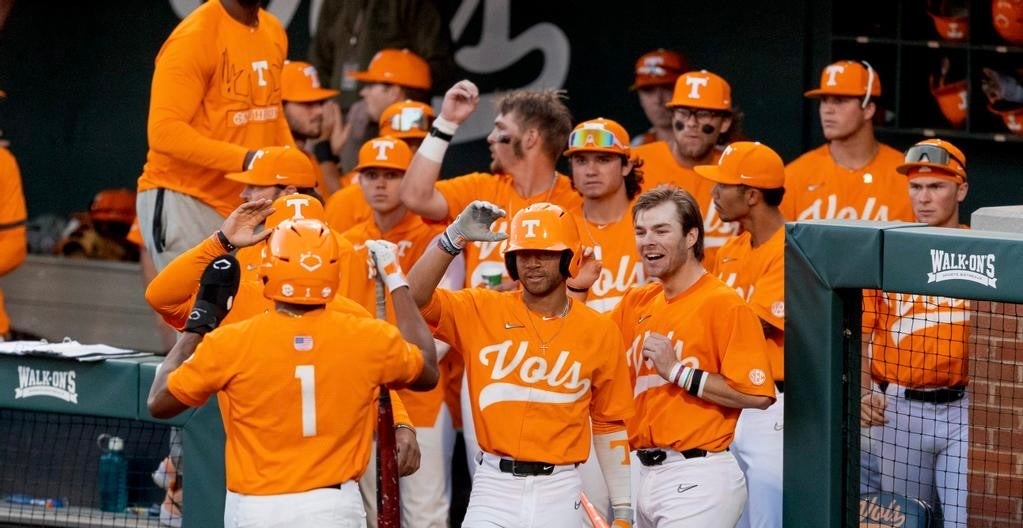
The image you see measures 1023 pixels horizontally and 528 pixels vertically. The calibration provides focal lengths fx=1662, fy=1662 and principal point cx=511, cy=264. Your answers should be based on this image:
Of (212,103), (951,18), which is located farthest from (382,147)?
(951,18)

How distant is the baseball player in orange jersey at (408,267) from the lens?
22.2 ft

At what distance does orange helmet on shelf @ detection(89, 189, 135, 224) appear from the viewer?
1003 cm

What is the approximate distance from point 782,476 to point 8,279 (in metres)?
5.76

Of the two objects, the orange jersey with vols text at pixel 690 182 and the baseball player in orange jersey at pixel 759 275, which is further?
the orange jersey with vols text at pixel 690 182

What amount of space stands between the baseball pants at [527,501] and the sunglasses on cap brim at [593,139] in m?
1.59

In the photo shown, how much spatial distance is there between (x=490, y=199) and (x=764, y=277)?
1287mm

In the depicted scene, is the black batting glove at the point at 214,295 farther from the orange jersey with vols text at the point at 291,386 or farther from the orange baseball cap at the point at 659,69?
the orange baseball cap at the point at 659,69

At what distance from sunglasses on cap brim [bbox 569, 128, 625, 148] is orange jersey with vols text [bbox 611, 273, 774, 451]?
1036 mm

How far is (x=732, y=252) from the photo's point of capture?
6723mm

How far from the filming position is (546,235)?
5469mm

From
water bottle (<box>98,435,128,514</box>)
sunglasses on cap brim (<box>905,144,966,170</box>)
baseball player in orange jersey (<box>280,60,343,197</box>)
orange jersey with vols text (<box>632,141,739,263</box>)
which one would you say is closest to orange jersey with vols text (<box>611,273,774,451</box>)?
sunglasses on cap brim (<box>905,144,966,170</box>)

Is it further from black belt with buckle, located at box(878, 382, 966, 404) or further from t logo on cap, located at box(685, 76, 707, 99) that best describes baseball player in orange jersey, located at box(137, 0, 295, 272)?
black belt with buckle, located at box(878, 382, 966, 404)

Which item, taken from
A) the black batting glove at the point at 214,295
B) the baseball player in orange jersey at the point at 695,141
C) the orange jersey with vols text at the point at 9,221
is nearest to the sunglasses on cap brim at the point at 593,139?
the baseball player in orange jersey at the point at 695,141

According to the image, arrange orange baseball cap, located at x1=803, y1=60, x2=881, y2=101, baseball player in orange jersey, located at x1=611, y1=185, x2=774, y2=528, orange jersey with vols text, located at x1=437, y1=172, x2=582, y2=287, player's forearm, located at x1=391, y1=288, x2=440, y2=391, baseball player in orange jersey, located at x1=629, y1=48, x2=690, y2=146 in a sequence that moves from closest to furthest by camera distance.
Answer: player's forearm, located at x1=391, y1=288, x2=440, y2=391
baseball player in orange jersey, located at x1=611, y1=185, x2=774, y2=528
orange jersey with vols text, located at x1=437, y1=172, x2=582, y2=287
orange baseball cap, located at x1=803, y1=60, x2=881, y2=101
baseball player in orange jersey, located at x1=629, y1=48, x2=690, y2=146
